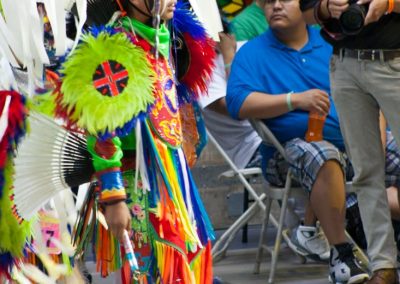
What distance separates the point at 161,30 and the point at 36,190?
725 millimetres

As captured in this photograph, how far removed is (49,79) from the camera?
3.95 m

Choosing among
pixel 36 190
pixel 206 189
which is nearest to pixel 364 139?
pixel 36 190

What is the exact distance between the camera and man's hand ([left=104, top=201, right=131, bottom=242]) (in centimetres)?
353

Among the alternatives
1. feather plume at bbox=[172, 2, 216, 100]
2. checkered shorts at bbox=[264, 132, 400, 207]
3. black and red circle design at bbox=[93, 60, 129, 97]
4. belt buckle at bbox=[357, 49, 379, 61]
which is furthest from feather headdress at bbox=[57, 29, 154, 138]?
checkered shorts at bbox=[264, 132, 400, 207]

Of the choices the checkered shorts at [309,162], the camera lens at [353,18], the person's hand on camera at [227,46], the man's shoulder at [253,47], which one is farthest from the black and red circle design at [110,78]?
the person's hand on camera at [227,46]

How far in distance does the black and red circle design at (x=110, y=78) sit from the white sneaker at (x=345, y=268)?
79.4 inches

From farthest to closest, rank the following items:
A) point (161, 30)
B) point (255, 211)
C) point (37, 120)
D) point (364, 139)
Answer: point (255, 211) < point (364, 139) < point (161, 30) < point (37, 120)

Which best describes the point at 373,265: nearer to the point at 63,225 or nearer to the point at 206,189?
the point at 63,225

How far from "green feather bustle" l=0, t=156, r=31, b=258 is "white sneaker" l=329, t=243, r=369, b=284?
206 cm

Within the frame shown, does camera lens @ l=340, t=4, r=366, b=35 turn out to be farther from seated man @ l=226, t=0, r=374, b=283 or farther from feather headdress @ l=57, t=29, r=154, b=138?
feather headdress @ l=57, t=29, r=154, b=138

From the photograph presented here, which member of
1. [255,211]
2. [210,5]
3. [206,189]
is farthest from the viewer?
[206,189]

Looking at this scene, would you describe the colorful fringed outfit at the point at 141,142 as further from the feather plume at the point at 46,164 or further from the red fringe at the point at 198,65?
the red fringe at the point at 198,65

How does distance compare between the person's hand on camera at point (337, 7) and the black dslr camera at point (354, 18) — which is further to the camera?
the person's hand on camera at point (337, 7)

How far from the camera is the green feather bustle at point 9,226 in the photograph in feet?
11.5
